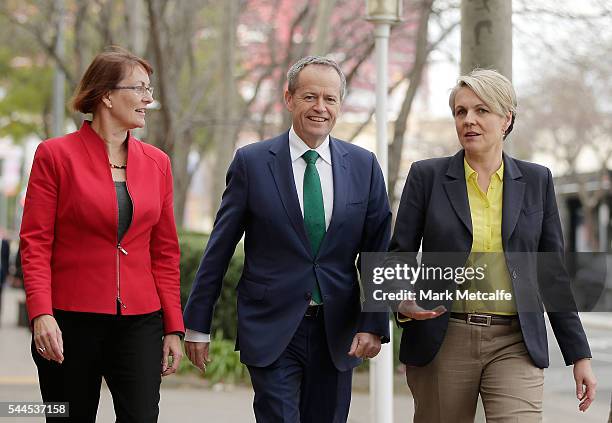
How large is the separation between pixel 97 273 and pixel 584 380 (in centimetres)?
196

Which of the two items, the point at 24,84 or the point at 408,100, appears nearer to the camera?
the point at 408,100

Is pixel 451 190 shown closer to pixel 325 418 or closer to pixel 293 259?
pixel 293 259

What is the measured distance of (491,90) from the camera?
14.7 feet

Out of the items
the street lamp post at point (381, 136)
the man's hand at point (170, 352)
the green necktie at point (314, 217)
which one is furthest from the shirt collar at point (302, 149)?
the street lamp post at point (381, 136)

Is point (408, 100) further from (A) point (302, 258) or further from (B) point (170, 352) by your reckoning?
(B) point (170, 352)

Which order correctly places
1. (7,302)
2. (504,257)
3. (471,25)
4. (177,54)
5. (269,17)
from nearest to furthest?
(504,257) → (471,25) → (177,54) → (269,17) → (7,302)

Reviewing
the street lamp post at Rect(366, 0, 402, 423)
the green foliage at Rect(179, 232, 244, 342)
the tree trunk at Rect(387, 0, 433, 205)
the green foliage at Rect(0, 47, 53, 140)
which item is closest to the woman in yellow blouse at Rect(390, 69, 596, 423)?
the street lamp post at Rect(366, 0, 402, 423)

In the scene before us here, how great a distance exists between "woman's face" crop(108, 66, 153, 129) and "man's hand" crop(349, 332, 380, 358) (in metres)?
1.27

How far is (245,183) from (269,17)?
712 inches

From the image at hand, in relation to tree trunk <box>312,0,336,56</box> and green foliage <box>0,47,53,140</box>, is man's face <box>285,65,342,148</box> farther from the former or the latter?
green foliage <box>0,47,53,140</box>

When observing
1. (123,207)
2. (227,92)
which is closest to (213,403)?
(123,207)

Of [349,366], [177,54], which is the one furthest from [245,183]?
[177,54]

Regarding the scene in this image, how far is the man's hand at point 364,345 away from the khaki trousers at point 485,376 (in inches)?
10.7

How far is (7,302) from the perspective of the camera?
94.7ft
